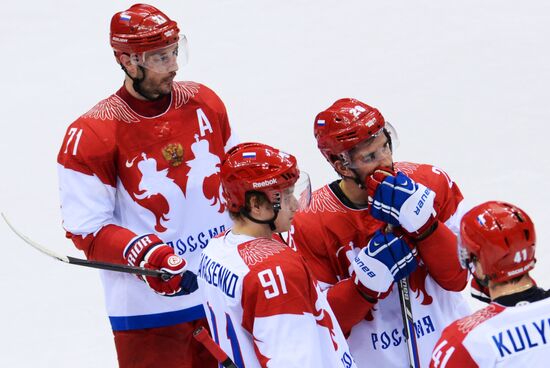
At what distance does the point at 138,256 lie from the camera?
4.20 meters

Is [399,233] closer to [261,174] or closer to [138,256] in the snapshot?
[261,174]

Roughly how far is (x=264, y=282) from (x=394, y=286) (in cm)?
66

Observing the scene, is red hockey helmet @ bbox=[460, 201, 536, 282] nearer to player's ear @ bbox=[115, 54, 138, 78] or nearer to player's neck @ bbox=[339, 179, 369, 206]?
player's neck @ bbox=[339, 179, 369, 206]

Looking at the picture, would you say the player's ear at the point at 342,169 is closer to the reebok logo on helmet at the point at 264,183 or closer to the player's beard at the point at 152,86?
the reebok logo on helmet at the point at 264,183

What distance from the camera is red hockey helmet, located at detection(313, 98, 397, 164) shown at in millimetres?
3752

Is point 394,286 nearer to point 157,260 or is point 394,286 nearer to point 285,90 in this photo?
point 157,260

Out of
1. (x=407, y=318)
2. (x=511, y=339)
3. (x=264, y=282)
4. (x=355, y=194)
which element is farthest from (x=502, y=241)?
(x=355, y=194)

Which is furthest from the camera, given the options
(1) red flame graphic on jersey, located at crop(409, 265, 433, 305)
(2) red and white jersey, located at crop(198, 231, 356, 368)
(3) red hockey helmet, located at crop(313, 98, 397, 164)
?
(1) red flame graphic on jersey, located at crop(409, 265, 433, 305)

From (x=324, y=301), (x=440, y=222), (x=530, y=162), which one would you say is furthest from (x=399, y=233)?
(x=530, y=162)

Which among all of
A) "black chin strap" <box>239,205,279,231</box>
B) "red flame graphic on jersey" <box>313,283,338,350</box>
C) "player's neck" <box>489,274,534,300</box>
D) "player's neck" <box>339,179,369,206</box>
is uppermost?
"player's neck" <box>489,274,534,300</box>

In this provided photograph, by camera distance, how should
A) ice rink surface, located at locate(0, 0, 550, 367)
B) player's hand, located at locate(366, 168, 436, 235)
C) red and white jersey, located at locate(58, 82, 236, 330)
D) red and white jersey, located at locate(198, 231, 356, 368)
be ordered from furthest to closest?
ice rink surface, located at locate(0, 0, 550, 367) → red and white jersey, located at locate(58, 82, 236, 330) → player's hand, located at locate(366, 168, 436, 235) → red and white jersey, located at locate(198, 231, 356, 368)

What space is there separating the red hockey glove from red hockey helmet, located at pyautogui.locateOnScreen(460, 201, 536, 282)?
1.35 metres

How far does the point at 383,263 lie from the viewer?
3.70 metres

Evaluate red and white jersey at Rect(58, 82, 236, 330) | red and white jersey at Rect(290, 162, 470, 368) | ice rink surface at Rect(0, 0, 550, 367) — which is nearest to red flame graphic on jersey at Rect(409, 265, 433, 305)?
red and white jersey at Rect(290, 162, 470, 368)
